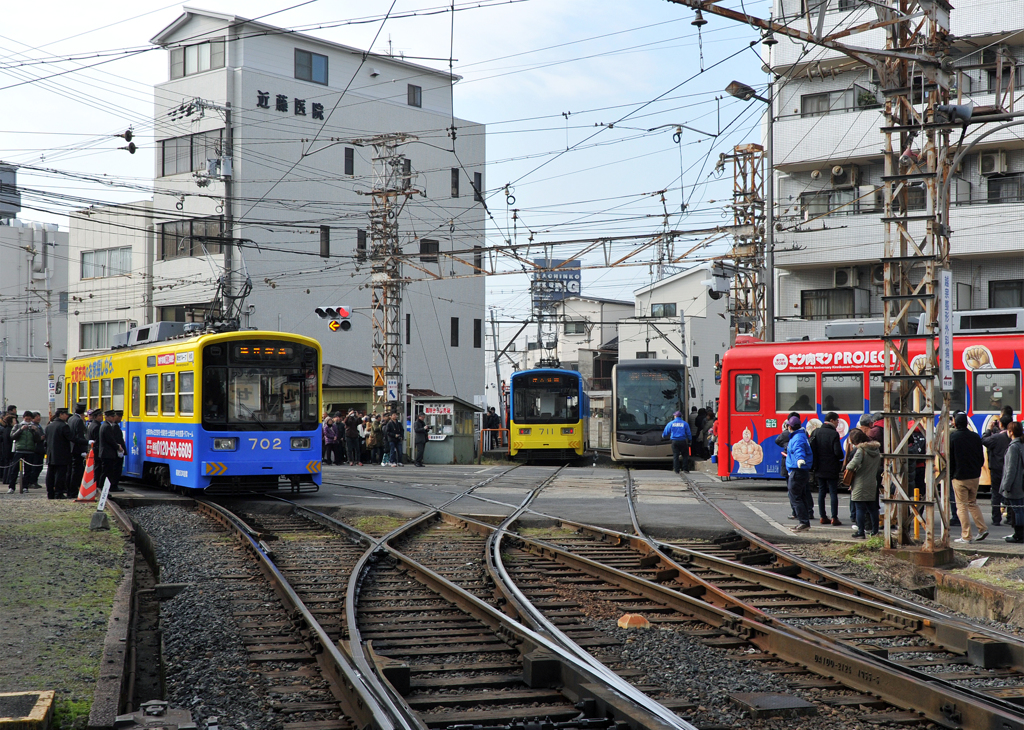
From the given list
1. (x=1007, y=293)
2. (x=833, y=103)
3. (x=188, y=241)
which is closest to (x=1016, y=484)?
(x=1007, y=293)

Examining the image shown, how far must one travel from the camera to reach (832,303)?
1259 inches

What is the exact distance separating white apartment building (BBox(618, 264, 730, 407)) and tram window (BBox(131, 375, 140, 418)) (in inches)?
1652

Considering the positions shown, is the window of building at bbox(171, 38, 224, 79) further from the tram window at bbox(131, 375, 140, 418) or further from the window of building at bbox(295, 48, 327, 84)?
the tram window at bbox(131, 375, 140, 418)

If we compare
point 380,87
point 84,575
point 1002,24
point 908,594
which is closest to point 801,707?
point 908,594

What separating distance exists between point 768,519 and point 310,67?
35.1 m

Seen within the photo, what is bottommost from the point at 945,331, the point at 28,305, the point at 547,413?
the point at 547,413

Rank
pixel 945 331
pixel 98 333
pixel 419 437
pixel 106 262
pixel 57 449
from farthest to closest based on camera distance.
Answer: pixel 98 333 → pixel 106 262 → pixel 419 437 → pixel 57 449 → pixel 945 331

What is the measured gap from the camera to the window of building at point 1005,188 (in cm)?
2884

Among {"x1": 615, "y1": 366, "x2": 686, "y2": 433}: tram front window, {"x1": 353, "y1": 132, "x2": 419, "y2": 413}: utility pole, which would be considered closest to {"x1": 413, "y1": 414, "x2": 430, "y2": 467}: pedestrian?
{"x1": 353, "y1": 132, "x2": 419, "y2": 413}: utility pole

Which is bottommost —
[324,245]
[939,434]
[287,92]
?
[939,434]

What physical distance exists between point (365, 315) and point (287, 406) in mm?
29086

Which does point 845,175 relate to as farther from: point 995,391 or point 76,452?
point 76,452

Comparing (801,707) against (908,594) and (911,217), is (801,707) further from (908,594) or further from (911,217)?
(911,217)

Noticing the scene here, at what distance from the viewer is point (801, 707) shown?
5.42 metres
